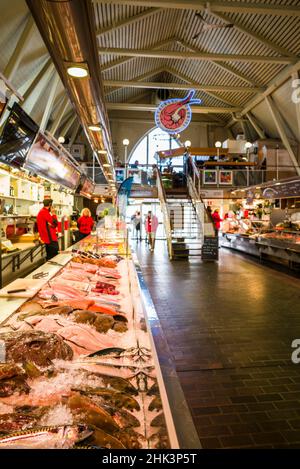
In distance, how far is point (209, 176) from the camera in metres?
17.4

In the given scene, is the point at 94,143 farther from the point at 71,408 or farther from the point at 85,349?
the point at 71,408

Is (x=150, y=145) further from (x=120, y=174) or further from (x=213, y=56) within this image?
(x=213, y=56)

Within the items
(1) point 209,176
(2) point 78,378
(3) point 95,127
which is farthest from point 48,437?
(1) point 209,176

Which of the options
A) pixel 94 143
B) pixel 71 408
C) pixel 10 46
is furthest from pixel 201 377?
pixel 10 46

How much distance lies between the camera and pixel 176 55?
1345cm

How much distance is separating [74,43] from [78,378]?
6.62 ft

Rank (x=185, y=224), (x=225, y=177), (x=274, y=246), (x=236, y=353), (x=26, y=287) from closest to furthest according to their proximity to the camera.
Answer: (x=26, y=287)
(x=236, y=353)
(x=274, y=246)
(x=185, y=224)
(x=225, y=177)

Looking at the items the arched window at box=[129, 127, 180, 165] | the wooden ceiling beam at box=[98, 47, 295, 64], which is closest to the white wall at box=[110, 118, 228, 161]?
the arched window at box=[129, 127, 180, 165]

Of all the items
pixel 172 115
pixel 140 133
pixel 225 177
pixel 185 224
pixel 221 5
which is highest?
pixel 221 5

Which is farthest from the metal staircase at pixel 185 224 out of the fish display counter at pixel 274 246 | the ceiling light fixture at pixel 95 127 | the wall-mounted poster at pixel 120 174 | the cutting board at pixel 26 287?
the cutting board at pixel 26 287

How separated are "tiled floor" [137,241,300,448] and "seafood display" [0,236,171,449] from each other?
119 cm

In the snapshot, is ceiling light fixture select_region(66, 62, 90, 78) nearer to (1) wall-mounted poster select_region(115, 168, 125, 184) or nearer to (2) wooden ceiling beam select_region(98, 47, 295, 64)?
(2) wooden ceiling beam select_region(98, 47, 295, 64)

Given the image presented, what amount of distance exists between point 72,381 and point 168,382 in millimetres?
527

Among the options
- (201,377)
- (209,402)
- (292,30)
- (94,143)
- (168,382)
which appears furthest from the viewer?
(292,30)
